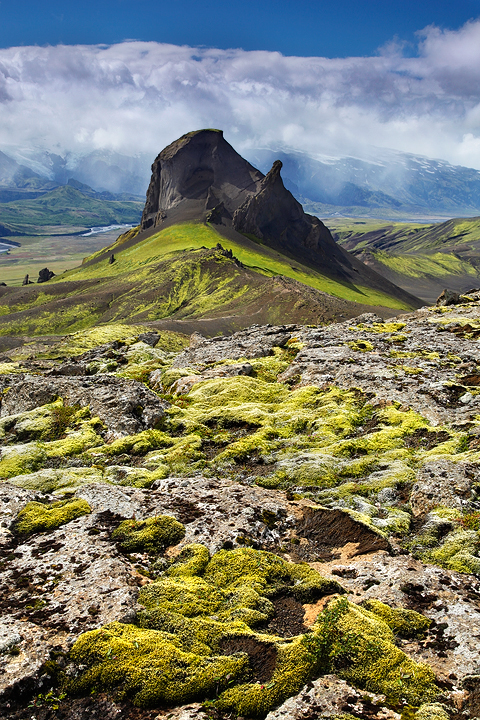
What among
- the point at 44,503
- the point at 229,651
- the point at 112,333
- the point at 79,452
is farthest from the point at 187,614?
the point at 112,333

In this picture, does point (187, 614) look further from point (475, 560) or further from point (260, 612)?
point (475, 560)

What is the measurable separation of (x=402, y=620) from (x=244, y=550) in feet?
17.1

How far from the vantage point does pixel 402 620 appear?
36.8 feet

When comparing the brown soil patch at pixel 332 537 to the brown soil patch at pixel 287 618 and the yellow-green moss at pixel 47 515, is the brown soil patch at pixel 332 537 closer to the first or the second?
the brown soil patch at pixel 287 618

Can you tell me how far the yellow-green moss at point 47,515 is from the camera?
15016 mm

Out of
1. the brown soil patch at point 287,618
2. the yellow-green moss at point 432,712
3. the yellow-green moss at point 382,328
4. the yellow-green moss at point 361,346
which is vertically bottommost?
the brown soil patch at point 287,618

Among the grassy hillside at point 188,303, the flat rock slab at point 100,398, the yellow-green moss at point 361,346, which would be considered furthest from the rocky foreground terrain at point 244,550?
the grassy hillside at point 188,303

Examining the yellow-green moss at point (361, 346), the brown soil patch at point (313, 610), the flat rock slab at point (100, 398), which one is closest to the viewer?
the brown soil patch at point (313, 610)

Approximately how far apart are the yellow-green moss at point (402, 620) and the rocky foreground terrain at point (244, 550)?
42mm

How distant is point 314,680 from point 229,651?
2.12 metres

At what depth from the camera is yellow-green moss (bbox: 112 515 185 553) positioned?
14.5 metres

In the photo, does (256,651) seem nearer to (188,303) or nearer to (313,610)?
(313,610)

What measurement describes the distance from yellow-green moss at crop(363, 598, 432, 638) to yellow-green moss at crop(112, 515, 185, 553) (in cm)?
694

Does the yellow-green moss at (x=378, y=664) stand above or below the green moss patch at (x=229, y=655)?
above
